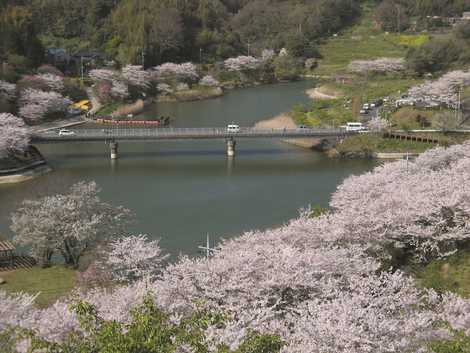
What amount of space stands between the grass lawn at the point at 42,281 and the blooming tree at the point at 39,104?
71.4 feet

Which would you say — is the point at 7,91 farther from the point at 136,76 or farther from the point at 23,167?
the point at 136,76

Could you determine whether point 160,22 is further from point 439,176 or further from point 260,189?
point 439,176

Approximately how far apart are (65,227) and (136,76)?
33.5 m

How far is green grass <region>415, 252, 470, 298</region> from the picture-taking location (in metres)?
12.6

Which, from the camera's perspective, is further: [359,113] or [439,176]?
[359,113]

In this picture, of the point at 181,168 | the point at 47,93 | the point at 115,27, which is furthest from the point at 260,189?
the point at 115,27

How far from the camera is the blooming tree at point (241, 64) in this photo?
187ft

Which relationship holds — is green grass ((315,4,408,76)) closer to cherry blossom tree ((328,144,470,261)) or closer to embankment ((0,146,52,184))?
embankment ((0,146,52,184))

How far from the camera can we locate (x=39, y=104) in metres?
36.9

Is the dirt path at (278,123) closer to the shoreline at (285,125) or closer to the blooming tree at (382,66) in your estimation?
the shoreline at (285,125)

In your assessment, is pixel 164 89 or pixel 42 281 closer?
pixel 42 281

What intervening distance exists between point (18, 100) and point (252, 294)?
30.0 meters

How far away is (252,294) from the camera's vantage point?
34.5ft

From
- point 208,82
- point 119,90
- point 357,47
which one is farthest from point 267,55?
point 119,90
